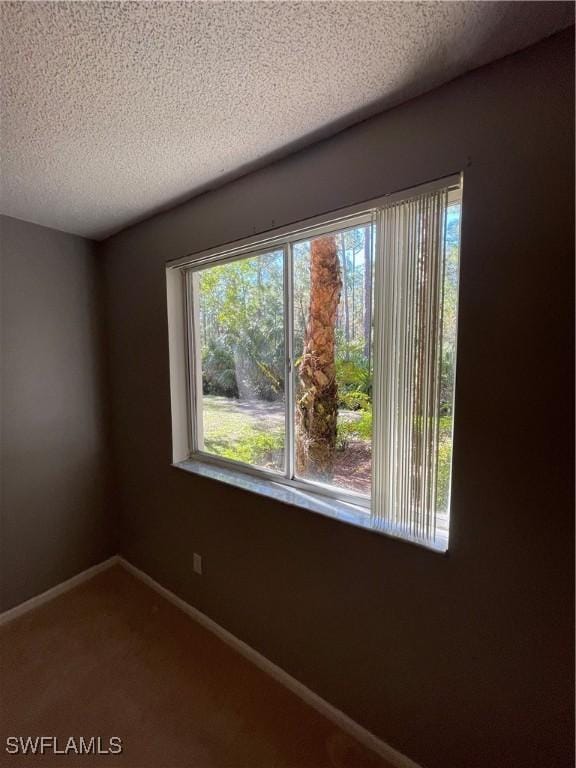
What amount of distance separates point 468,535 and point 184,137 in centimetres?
167

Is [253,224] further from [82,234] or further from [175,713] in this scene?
[175,713]

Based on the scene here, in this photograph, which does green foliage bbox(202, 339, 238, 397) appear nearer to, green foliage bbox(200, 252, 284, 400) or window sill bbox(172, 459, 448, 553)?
green foliage bbox(200, 252, 284, 400)

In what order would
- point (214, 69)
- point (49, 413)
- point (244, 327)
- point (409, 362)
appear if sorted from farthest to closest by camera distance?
point (49, 413) < point (244, 327) < point (409, 362) < point (214, 69)

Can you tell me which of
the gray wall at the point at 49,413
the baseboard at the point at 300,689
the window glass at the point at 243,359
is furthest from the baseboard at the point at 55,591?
the window glass at the point at 243,359

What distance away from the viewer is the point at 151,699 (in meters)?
1.39

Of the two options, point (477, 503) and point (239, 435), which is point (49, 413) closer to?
point (239, 435)

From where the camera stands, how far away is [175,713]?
4.37ft

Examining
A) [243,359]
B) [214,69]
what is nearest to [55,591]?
[243,359]

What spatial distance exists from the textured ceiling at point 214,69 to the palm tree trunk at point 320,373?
17.9 inches

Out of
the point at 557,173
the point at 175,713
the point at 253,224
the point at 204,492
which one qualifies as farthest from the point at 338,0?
the point at 175,713

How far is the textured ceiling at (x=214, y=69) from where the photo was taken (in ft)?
2.41

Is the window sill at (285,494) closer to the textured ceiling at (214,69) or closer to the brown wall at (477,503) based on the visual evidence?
the brown wall at (477,503)

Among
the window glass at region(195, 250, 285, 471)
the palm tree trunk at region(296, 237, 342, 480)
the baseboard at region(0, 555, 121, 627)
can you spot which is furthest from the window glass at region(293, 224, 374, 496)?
the baseboard at region(0, 555, 121, 627)

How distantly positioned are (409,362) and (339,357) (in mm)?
362
